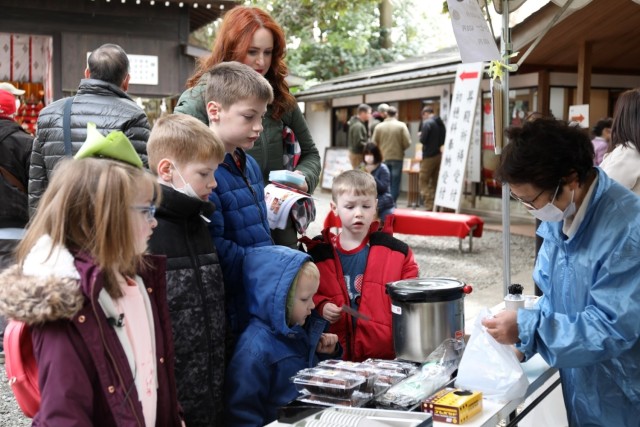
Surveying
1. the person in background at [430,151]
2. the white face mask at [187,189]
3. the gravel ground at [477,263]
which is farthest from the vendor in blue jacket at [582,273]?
the person in background at [430,151]

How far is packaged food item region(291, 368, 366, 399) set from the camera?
246cm

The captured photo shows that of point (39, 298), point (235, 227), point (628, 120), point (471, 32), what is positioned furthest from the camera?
point (471, 32)

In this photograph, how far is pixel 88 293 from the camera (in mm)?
1916

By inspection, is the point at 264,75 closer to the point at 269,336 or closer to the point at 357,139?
the point at 269,336

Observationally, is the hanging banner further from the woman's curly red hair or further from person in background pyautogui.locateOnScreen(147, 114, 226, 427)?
person in background pyautogui.locateOnScreen(147, 114, 226, 427)

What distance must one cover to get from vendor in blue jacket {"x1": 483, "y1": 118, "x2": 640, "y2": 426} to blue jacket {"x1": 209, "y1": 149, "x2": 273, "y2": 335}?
924mm

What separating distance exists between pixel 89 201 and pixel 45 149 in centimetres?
327

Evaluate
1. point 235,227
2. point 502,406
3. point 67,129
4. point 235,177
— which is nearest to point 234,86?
point 235,177

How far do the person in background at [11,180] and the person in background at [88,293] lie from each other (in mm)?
3999

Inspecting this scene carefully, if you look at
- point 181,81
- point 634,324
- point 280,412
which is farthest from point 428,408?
point 181,81

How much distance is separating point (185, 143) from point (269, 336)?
77cm

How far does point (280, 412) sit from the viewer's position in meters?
2.38

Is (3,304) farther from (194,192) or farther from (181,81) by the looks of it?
(181,81)

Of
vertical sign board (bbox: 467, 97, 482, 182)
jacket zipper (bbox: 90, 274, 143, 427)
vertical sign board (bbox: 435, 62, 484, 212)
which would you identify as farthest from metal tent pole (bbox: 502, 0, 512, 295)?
vertical sign board (bbox: 467, 97, 482, 182)
